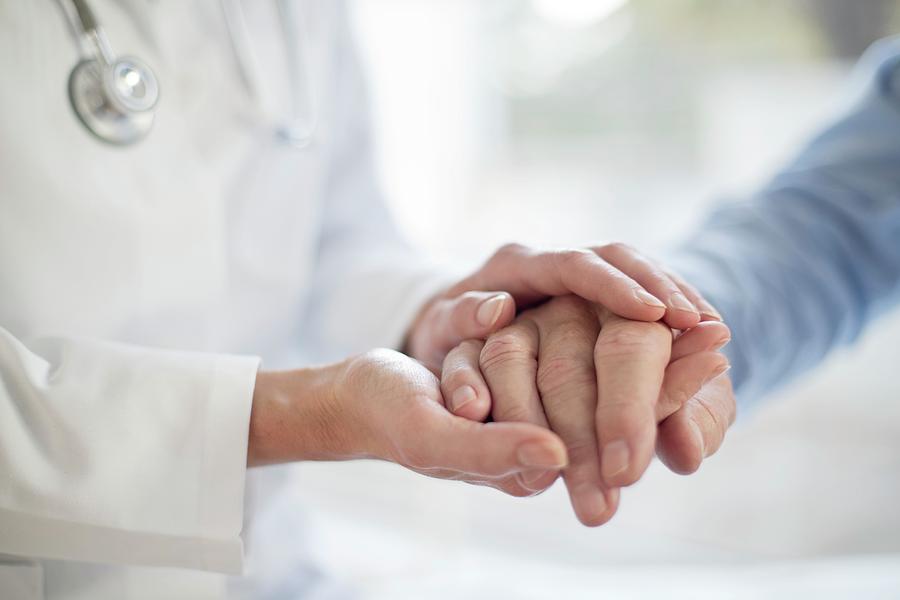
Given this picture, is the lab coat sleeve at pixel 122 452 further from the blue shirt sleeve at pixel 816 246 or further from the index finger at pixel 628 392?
the blue shirt sleeve at pixel 816 246

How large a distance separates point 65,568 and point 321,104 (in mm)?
499

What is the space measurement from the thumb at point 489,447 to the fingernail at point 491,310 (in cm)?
14

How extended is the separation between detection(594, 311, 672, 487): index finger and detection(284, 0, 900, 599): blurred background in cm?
38

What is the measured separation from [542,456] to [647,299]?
0.15 m

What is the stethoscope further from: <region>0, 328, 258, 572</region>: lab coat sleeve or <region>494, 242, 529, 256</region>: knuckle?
<region>494, 242, 529, 256</region>: knuckle

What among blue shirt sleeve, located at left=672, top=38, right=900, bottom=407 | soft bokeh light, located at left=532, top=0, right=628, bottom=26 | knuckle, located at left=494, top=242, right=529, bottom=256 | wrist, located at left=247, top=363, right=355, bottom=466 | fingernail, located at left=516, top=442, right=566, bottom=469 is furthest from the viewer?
soft bokeh light, located at left=532, top=0, right=628, bottom=26

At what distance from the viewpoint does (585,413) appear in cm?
41

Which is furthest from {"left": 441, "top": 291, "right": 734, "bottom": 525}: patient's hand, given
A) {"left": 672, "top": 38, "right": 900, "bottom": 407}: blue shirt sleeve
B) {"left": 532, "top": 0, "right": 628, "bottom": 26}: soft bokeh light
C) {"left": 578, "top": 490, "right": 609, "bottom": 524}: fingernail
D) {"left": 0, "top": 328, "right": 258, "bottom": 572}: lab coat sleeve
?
{"left": 532, "top": 0, "right": 628, "bottom": 26}: soft bokeh light

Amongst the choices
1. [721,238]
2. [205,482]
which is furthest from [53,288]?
[721,238]

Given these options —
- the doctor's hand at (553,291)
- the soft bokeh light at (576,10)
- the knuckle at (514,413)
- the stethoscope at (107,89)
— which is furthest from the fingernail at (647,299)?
the soft bokeh light at (576,10)

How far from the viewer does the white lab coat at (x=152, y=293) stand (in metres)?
0.44

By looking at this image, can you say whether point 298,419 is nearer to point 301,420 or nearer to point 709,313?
point 301,420

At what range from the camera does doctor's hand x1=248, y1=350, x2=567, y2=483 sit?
13.7 inches

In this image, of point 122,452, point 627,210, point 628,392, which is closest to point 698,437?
point 628,392
